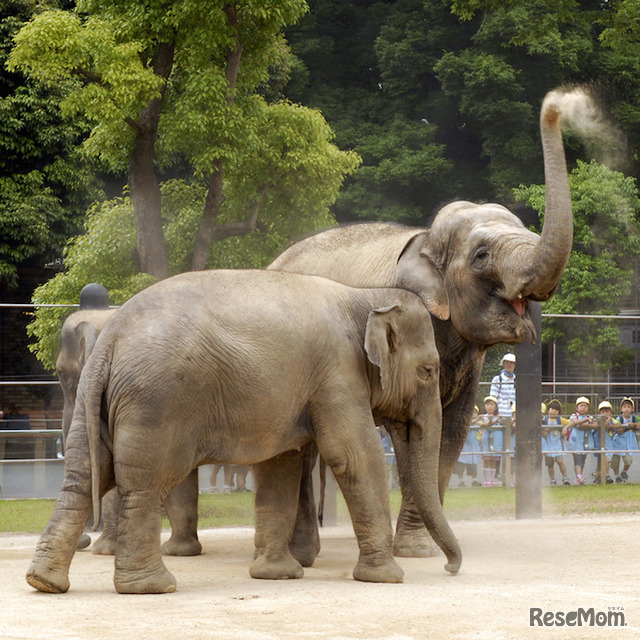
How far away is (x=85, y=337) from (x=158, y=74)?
13212 mm

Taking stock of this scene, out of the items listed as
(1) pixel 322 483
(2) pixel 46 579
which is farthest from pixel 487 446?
(2) pixel 46 579

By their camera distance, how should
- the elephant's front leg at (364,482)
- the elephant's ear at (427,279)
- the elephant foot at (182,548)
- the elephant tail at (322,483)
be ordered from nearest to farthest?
1. the elephant's front leg at (364,482)
2. the elephant's ear at (427,279)
3. the elephant foot at (182,548)
4. the elephant tail at (322,483)

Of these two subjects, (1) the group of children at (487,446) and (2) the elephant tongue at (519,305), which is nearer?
(2) the elephant tongue at (519,305)

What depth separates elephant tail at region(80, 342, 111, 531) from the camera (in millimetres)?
6594

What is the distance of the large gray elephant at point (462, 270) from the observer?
7.69 metres

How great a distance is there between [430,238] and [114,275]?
1384 cm

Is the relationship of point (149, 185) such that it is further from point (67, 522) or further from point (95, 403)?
point (67, 522)

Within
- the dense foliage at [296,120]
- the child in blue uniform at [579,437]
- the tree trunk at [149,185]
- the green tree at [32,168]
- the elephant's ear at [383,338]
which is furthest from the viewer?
the green tree at [32,168]

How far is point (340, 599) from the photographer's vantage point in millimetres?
6410

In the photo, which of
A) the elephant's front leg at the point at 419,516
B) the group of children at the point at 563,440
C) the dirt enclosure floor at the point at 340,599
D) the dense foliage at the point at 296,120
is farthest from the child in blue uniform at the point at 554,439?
the elephant's front leg at the point at 419,516

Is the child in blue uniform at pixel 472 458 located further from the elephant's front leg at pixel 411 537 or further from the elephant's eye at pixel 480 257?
the elephant's eye at pixel 480 257

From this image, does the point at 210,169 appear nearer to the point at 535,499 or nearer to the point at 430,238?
the point at 535,499

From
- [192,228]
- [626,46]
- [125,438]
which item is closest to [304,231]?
[192,228]

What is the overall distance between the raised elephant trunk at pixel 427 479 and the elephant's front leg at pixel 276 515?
0.66m
